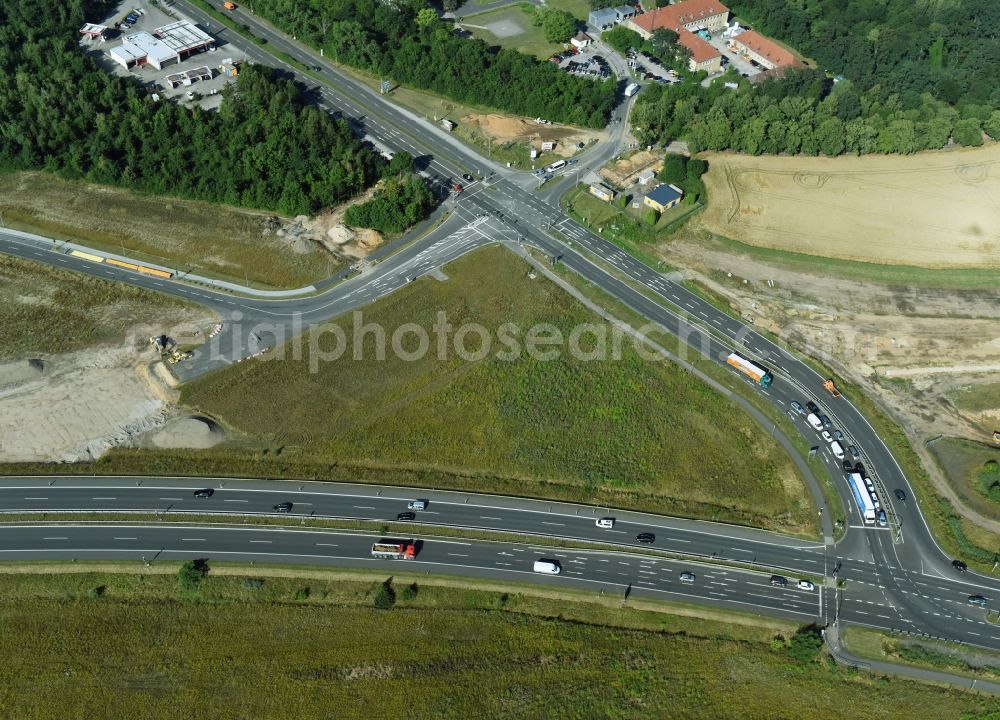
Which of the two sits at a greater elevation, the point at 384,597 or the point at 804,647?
the point at 804,647

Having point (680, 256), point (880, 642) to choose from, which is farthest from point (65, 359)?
point (880, 642)

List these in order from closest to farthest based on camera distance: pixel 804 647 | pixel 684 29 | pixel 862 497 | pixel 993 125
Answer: pixel 804 647
pixel 862 497
pixel 993 125
pixel 684 29

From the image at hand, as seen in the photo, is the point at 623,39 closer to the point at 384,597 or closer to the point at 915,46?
the point at 915,46

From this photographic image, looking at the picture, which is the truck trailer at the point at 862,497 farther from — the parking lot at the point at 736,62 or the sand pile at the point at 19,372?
the sand pile at the point at 19,372

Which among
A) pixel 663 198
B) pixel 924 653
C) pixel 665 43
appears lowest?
pixel 924 653

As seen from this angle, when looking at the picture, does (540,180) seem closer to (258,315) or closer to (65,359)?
(258,315)

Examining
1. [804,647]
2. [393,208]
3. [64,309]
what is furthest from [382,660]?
[393,208]
